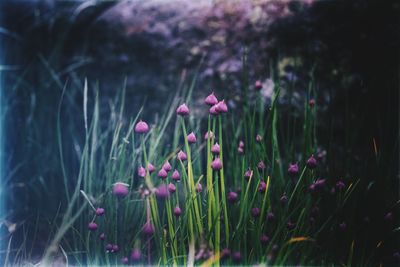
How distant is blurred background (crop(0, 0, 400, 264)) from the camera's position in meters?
2.17

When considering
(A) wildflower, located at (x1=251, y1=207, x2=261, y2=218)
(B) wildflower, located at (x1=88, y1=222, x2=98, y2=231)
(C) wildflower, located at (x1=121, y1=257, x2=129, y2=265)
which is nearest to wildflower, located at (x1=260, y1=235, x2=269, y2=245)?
(A) wildflower, located at (x1=251, y1=207, x2=261, y2=218)

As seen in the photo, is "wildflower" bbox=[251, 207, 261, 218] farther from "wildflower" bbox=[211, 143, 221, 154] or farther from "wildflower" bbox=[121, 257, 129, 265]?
"wildflower" bbox=[121, 257, 129, 265]

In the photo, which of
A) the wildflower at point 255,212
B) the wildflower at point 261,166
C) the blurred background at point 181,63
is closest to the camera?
the wildflower at point 255,212

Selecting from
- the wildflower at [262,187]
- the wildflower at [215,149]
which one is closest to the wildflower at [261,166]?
the wildflower at [262,187]

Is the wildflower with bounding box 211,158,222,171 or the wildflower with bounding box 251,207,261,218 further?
the wildflower with bounding box 251,207,261,218

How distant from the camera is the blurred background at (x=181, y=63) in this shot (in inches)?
85.6

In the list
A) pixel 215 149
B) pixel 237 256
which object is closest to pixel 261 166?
pixel 215 149

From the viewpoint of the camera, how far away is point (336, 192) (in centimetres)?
175

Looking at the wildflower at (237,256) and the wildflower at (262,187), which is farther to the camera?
the wildflower at (262,187)

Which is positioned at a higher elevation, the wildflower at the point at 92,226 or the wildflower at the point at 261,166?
the wildflower at the point at 261,166

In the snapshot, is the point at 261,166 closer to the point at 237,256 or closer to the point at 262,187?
the point at 262,187

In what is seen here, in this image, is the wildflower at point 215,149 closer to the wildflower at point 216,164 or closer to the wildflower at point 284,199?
the wildflower at point 216,164

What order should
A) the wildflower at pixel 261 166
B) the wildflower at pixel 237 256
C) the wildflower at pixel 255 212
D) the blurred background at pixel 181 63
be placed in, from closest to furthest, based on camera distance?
the wildflower at pixel 237 256
the wildflower at pixel 255 212
the wildflower at pixel 261 166
the blurred background at pixel 181 63

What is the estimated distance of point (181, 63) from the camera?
2.43m
